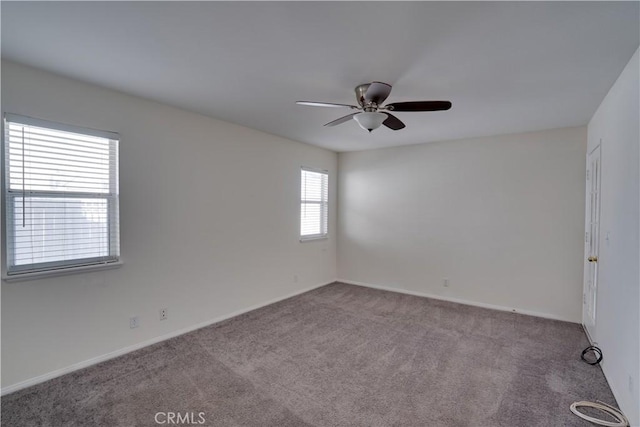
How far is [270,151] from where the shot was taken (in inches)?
169

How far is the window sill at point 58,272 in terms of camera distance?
2.20 metres

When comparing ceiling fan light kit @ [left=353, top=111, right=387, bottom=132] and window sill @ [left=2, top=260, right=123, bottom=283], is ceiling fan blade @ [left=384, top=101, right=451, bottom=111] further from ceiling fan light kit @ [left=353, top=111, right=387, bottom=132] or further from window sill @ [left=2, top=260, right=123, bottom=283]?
window sill @ [left=2, top=260, right=123, bottom=283]

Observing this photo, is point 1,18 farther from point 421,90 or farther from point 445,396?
point 445,396

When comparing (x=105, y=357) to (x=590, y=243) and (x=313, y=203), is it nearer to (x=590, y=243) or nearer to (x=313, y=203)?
(x=313, y=203)

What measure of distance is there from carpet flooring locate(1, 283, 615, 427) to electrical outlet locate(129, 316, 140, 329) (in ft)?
0.89

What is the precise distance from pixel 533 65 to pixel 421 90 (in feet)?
2.61

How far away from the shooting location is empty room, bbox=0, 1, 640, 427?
1842 millimetres

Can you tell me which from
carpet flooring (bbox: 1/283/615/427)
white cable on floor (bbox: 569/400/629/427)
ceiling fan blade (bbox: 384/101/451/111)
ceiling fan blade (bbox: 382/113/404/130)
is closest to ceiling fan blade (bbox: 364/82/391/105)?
ceiling fan blade (bbox: 384/101/451/111)

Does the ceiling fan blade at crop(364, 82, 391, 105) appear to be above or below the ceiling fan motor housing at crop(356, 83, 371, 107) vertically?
below

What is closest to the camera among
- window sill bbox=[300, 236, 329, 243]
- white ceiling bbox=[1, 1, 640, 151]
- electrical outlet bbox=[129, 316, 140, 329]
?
white ceiling bbox=[1, 1, 640, 151]

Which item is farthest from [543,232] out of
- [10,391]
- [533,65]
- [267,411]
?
[10,391]

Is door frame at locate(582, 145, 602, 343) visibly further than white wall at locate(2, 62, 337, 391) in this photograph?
Yes

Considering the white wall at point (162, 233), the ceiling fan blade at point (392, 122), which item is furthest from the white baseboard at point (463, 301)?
the ceiling fan blade at point (392, 122)

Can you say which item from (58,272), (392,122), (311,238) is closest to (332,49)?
(392,122)
